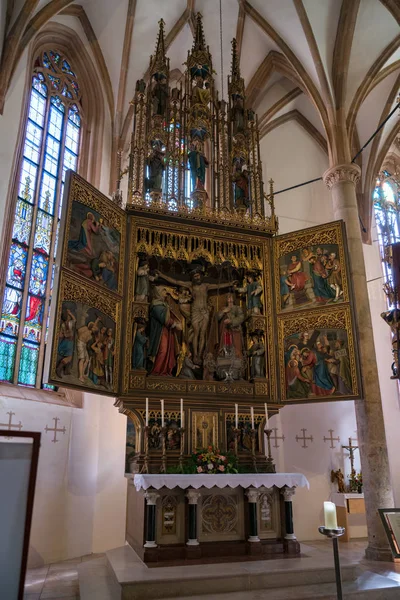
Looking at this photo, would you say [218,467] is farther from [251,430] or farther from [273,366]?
[273,366]

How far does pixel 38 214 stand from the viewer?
40.2 feet

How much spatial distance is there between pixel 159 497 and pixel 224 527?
1.23 m

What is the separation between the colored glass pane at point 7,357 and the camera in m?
10.4

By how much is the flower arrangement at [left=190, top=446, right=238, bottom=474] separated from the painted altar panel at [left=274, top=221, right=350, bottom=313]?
3.26m

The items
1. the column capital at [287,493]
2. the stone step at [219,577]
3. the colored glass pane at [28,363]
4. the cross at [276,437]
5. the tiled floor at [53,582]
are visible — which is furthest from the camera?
the cross at [276,437]

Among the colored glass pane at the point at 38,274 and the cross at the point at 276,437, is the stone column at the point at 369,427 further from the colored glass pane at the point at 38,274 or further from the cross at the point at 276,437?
the colored glass pane at the point at 38,274

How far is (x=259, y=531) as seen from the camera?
8.21 meters

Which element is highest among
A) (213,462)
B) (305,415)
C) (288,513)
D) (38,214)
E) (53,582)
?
(38,214)

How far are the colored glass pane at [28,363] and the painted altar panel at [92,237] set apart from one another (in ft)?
9.86

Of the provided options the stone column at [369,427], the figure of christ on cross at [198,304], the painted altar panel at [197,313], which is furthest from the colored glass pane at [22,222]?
→ the stone column at [369,427]

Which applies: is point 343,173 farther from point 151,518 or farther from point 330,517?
point 330,517

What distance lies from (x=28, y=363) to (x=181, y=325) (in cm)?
362

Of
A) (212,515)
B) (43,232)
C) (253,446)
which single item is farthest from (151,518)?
(43,232)

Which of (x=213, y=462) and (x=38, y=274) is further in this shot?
(x=38, y=274)
